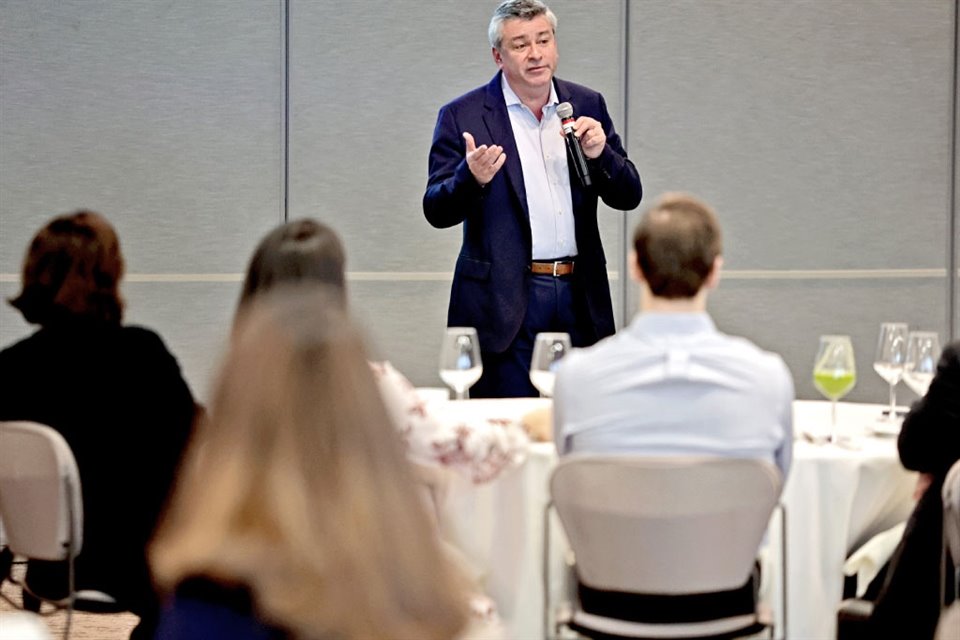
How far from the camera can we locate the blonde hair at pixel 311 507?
1247 mm

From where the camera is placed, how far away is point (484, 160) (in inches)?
148

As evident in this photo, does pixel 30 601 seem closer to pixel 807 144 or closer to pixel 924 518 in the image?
pixel 924 518

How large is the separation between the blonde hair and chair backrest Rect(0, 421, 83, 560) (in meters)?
1.44

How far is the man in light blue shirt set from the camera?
7.61ft

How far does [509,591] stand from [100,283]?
113 cm

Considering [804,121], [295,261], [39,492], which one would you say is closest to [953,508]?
[295,261]

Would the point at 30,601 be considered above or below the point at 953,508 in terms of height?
below

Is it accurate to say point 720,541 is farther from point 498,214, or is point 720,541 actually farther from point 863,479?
point 498,214

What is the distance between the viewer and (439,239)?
532 cm

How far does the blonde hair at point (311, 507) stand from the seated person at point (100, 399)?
1565 millimetres

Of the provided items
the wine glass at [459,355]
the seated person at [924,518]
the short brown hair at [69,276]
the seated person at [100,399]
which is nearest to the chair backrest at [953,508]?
the seated person at [924,518]

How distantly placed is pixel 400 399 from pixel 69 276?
36.2 inches

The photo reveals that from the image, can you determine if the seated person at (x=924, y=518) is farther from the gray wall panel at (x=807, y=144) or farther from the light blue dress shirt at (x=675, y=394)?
the gray wall panel at (x=807, y=144)

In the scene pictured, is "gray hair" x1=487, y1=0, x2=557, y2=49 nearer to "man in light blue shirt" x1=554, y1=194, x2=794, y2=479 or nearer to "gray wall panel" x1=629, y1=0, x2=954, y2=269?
"gray wall panel" x1=629, y1=0, x2=954, y2=269
